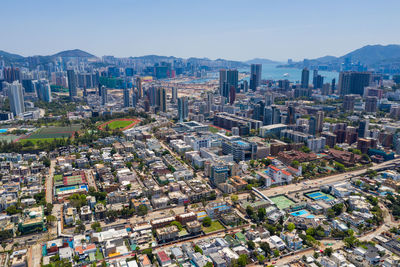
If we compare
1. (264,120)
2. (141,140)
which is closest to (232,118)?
(264,120)

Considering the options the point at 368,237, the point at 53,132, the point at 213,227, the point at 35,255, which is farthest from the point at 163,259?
Result: the point at 53,132

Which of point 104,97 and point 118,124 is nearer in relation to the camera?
point 118,124

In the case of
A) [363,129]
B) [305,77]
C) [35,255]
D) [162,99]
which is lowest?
[35,255]

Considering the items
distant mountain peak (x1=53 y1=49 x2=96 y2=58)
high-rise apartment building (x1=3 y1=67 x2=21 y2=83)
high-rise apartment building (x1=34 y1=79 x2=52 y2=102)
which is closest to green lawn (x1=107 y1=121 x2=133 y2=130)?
high-rise apartment building (x1=34 y1=79 x2=52 y2=102)

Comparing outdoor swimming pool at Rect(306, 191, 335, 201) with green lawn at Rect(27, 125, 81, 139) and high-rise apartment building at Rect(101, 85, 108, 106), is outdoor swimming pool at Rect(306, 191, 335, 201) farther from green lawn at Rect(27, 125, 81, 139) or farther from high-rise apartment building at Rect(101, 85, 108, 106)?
high-rise apartment building at Rect(101, 85, 108, 106)

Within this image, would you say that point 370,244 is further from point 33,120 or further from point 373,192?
point 33,120

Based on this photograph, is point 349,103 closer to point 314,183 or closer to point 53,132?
point 314,183

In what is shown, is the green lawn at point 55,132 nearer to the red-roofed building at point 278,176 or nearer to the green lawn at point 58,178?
the green lawn at point 58,178

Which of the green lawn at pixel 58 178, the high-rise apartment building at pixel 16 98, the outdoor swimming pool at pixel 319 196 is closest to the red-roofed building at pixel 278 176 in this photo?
the outdoor swimming pool at pixel 319 196
